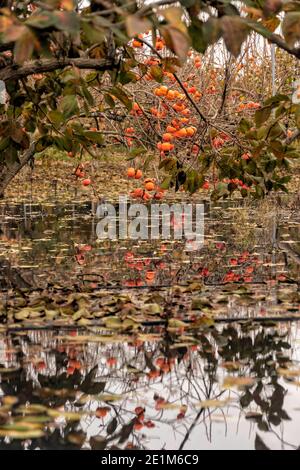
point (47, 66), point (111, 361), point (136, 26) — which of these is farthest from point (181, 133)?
point (136, 26)

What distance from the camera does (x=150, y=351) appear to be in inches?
166

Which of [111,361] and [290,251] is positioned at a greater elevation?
[290,251]

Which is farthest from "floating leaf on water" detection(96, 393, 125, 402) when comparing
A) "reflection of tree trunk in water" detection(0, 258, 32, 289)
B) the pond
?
"reflection of tree trunk in water" detection(0, 258, 32, 289)

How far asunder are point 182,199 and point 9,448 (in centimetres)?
1196

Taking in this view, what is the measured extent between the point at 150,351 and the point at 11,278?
2621mm

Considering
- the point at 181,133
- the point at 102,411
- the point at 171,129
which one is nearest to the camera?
the point at 102,411

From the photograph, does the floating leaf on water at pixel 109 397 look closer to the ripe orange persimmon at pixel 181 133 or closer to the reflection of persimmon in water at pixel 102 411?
the reflection of persimmon in water at pixel 102 411

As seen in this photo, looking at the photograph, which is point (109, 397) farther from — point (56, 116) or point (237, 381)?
point (56, 116)

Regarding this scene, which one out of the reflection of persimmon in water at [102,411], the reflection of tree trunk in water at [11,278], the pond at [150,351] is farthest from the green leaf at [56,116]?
the reflection of persimmon in water at [102,411]

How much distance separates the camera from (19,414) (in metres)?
3.29

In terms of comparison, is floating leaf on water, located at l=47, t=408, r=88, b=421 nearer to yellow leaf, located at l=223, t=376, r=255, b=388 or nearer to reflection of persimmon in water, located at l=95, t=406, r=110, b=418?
reflection of persimmon in water, located at l=95, t=406, r=110, b=418

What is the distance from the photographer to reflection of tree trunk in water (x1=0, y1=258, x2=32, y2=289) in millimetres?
6254

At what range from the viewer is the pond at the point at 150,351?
3162mm

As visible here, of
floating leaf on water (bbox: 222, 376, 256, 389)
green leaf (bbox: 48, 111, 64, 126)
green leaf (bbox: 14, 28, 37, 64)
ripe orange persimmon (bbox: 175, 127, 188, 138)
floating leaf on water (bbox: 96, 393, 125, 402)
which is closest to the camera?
green leaf (bbox: 14, 28, 37, 64)
